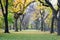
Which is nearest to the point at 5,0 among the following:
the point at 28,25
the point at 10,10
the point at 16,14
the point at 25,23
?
the point at 10,10

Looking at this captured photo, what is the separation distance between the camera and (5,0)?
33531 mm

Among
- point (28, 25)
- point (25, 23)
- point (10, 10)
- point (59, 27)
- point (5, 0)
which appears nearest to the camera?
point (59, 27)

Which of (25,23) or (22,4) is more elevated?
(22,4)

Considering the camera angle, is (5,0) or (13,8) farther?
(13,8)

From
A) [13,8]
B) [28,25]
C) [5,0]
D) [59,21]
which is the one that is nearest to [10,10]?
[13,8]

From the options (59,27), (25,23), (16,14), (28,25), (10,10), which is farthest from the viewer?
(28,25)

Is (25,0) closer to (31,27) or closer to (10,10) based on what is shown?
(10,10)

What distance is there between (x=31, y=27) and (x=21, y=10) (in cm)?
6645

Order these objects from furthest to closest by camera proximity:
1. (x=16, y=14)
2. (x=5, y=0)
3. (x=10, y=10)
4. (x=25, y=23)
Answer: (x=25, y=23)
(x=16, y=14)
(x=10, y=10)
(x=5, y=0)

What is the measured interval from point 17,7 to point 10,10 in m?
2.39

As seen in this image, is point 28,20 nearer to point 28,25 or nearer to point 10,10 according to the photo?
point 28,25

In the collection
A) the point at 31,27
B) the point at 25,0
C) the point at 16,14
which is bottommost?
the point at 31,27

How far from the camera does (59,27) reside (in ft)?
80.1

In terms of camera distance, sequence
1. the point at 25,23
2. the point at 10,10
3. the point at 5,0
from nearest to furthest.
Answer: the point at 5,0 → the point at 10,10 → the point at 25,23
